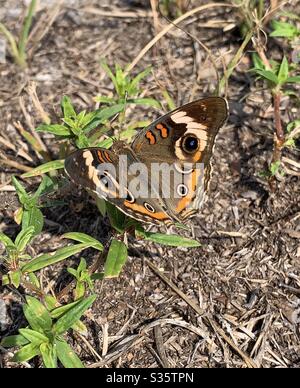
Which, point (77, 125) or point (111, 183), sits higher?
point (77, 125)

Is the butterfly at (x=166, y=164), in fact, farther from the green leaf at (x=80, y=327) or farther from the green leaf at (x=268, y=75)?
the green leaf at (x=80, y=327)

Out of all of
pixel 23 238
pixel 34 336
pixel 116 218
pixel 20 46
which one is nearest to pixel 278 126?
pixel 116 218

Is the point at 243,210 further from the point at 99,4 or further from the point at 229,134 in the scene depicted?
the point at 99,4

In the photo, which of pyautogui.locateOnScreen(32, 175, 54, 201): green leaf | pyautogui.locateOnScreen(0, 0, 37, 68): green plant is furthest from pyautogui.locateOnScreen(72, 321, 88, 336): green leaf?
pyautogui.locateOnScreen(0, 0, 37, 68): green plant

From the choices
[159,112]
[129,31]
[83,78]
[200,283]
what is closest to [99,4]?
[129,31]

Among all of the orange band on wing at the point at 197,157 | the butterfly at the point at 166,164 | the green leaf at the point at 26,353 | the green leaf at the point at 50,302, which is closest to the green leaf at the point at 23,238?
the green leaf at the point at 50,302

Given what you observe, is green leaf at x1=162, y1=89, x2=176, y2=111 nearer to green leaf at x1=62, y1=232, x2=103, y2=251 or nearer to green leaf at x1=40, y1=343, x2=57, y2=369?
green leaf at x1=62, y1=232, x2=103, y2=251

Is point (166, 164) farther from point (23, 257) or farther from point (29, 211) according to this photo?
point (23, 257)
